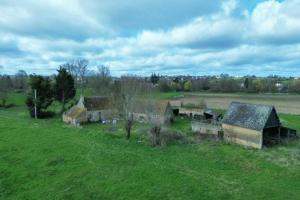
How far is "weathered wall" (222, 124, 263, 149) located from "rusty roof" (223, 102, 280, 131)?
1.33 feet

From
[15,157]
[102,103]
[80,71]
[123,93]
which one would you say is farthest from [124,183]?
[80,71]

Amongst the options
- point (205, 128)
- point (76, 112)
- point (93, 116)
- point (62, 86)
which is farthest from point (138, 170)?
point (62, 86)

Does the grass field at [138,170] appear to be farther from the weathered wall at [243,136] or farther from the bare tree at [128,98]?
the bare tree at [128,98]

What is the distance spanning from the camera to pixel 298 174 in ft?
61.8

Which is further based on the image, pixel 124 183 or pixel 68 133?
pixel 68 133

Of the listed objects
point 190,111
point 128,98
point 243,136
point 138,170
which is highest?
point 128,98

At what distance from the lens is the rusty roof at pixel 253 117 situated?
27.1 metres

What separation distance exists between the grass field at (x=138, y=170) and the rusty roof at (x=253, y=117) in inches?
95.9

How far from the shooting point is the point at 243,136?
27938 mm

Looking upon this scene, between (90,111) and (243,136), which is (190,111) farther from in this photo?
(243,136)

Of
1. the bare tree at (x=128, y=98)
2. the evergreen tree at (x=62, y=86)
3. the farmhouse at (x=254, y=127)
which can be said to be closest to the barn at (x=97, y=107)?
the bare tree at (x=128, y=98)

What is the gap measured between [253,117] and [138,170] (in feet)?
47.0

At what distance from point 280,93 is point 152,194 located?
304 ft

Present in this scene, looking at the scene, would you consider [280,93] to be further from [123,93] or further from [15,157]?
[15,157]
